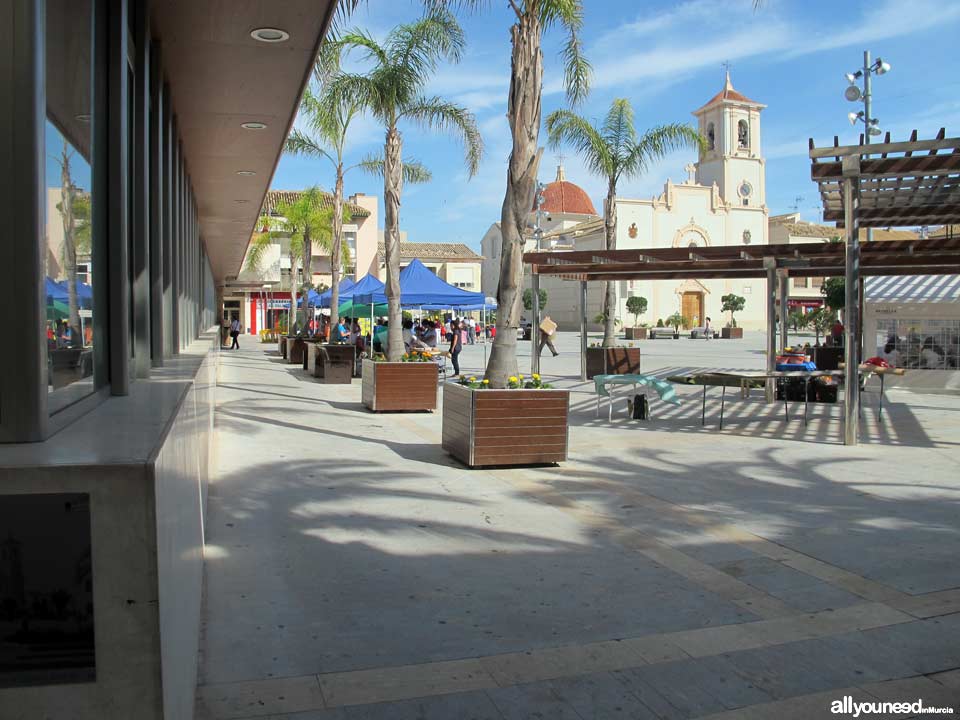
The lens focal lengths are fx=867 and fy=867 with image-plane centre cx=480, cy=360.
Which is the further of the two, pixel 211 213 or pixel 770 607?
pixel 211 213

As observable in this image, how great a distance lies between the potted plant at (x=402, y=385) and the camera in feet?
42.7

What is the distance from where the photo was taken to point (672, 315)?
6906 cm

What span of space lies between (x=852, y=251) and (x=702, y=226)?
6661 cm

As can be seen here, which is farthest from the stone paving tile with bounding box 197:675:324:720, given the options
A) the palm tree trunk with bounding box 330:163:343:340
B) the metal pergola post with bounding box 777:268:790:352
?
the palm tree trunk with bounding box 330:163:343:340

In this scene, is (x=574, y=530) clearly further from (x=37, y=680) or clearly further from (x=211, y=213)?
(x=211, y=213)

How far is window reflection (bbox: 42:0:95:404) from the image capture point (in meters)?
2.75

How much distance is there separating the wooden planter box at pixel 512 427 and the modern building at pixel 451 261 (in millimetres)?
77046

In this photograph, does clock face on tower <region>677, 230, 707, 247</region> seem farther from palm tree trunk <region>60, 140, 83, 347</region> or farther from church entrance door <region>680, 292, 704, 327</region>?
palm tree trunk <region>60, 140, 83, 347</region>

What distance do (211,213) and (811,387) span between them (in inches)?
462

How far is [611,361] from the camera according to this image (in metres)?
20.0

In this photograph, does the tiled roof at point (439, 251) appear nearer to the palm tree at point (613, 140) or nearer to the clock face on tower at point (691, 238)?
the clock face on tower at point (691, 238)

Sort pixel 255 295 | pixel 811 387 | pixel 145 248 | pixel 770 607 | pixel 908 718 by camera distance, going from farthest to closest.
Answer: pixel 255 295 < pixel 811 387 < pixel 145 248 < pixel 770 607 < pixel 908 718

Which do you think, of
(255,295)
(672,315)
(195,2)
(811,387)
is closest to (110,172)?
(195,2)

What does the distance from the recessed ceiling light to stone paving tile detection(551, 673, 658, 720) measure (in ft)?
14.9
